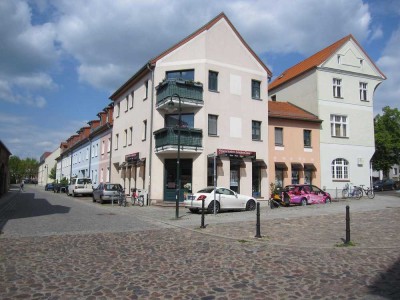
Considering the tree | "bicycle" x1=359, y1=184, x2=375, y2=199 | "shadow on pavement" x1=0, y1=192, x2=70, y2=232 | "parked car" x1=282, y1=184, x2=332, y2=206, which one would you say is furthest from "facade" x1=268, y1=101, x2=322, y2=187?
the tree

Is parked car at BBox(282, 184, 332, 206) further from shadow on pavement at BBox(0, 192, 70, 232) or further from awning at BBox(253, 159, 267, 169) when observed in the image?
shadow on pavement at BBox(0, 192, 70, 232)

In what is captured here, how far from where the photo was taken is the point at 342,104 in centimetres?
3247

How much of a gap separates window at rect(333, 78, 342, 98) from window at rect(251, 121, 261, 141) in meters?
8.65

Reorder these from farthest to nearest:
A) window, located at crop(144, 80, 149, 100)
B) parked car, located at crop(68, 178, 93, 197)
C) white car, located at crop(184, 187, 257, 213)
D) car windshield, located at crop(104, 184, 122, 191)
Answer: parked car, located at crop(68, 178, 93, 197) → window, located at crop(144, 80, 149, 100) → car windshield, located at crop(104, 184, 122, 191) → white car, located at crop(184, 187, 257, 213)

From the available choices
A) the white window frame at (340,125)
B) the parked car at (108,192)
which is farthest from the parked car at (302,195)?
the parked car at (108,192)

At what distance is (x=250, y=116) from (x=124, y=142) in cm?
1191

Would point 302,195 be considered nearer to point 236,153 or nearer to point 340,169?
point 236,153

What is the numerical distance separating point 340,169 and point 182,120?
14.6m

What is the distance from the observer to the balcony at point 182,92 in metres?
24.9

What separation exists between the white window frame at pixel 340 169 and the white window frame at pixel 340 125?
2.24 m

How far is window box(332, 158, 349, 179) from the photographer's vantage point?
31312 millimetres

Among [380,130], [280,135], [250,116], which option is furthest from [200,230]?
[380,130]

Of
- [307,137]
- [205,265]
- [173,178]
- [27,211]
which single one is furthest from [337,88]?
[205,265]

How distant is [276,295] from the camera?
19.2 ft
